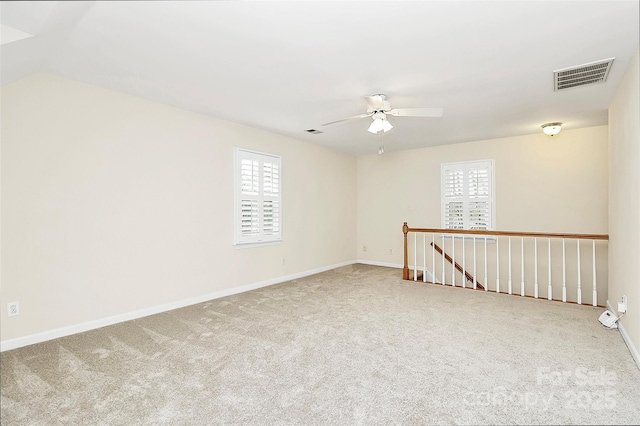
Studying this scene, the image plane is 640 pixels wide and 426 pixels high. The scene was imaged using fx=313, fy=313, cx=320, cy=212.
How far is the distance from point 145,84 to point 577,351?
465 cm

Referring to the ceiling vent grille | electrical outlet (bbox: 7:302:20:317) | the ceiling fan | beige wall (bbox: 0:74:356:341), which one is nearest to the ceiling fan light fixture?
the ceiling fan

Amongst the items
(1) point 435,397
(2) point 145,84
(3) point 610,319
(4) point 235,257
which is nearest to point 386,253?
(4) point 235,257

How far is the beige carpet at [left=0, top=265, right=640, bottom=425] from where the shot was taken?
1.84 meters

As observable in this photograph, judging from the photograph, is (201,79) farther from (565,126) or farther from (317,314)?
(565,126)

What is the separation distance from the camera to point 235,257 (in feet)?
15.1

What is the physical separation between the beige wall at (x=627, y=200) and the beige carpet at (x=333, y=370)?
1.20 ft

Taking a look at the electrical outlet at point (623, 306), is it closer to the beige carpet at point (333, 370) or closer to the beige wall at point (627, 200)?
the beige wall at point (627, 200)

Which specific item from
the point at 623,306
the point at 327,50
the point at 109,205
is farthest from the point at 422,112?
the point at 109,205

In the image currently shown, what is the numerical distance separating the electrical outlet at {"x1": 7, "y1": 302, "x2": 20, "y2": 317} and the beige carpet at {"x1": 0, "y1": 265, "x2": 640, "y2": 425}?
1.06ft

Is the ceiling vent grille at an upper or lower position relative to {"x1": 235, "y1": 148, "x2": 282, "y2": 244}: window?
upper

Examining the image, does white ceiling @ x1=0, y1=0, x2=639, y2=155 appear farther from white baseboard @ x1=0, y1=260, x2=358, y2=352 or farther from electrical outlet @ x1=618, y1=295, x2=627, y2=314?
white baseboard @ x1=0, y1=260, x2=358, y2=352

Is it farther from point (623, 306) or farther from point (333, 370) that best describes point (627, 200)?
point (333, 370)

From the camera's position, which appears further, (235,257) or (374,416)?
(235,257)

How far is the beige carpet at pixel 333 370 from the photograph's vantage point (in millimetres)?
1842
